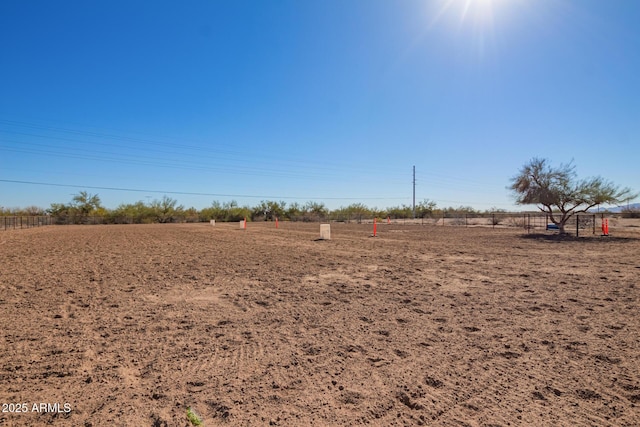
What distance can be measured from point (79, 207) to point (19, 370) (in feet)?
207

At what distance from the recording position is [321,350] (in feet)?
13.4

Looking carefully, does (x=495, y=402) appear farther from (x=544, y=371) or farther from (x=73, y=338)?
(x=73, y=338)

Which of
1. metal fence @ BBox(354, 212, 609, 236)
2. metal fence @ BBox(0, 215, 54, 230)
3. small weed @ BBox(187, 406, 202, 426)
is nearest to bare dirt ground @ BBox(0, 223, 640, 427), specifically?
small weed @ BBox(187, 406, 202, 426)

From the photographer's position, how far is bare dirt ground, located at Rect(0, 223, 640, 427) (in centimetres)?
281

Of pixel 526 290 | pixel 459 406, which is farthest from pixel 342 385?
pixel 526 290

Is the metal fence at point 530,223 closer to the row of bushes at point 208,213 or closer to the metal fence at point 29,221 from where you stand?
the row of bushes at point 208,213

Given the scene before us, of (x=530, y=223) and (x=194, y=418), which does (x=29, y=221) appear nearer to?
(x=194, y=418)

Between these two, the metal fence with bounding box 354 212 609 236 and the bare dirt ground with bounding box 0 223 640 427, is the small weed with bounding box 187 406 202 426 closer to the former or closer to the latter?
the bare dirt ground with bounding box 0 223 640 427

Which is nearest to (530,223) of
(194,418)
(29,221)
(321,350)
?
(321,350)

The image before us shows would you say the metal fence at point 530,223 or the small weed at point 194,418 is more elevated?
the metal fence at point 530,223

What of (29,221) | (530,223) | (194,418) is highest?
(530,223)

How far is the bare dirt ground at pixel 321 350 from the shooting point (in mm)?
2814

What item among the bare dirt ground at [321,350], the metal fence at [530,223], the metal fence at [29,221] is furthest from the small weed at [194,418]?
the metal fence at [29,221]

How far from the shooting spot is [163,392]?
307cm
